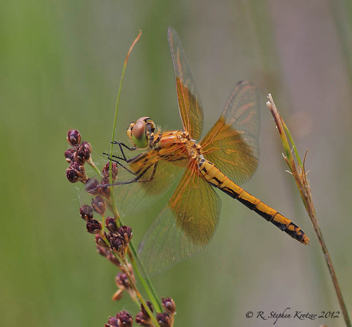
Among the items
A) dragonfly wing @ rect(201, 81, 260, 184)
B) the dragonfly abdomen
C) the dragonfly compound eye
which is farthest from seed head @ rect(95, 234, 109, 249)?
dragonfly wing @ rect(201, 81, 260, 184)

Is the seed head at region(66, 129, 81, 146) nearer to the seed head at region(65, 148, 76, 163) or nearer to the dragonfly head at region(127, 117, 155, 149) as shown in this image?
the seed head at region(65, 148, 76, 163)

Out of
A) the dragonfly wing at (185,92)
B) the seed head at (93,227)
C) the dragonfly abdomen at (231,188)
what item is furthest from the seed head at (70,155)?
the dragonfly abdomen at (231,188)

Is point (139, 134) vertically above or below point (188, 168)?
above

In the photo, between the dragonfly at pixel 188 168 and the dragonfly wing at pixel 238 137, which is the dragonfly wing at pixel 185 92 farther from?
the dragonfly wing at pixel 238 137

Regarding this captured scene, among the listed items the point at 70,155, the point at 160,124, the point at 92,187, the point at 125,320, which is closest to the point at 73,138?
the point at 70,155

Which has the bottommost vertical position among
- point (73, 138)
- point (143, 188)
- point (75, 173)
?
point (143, 188)

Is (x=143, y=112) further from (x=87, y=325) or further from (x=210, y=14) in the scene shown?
(x=210, y=14)

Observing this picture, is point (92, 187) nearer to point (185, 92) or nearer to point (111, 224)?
point (111, 224)
